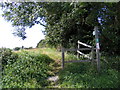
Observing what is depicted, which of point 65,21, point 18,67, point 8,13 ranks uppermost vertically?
point 8,13

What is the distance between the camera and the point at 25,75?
4387mm

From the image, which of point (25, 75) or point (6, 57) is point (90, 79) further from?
point (6, 57)

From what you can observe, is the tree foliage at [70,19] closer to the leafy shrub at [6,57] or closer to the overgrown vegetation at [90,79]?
the leafy shrub at [6,57]

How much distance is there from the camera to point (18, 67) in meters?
4.86

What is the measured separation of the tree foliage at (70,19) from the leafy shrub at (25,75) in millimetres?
2012

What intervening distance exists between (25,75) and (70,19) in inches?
162

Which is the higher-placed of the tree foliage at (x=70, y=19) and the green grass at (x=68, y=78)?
the tree foliage at (x=70, y=19)

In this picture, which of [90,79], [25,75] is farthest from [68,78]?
[25,75]

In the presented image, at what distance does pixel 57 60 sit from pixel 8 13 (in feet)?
12.4

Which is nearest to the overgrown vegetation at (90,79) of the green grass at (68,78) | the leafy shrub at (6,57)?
the green grass at (68,78)

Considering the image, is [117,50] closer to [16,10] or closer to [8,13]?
[16,10]

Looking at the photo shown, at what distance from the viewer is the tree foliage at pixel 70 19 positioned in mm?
5244

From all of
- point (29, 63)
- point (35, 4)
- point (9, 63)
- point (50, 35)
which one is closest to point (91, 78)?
point (29, 63)

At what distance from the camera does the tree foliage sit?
5.24 meters
